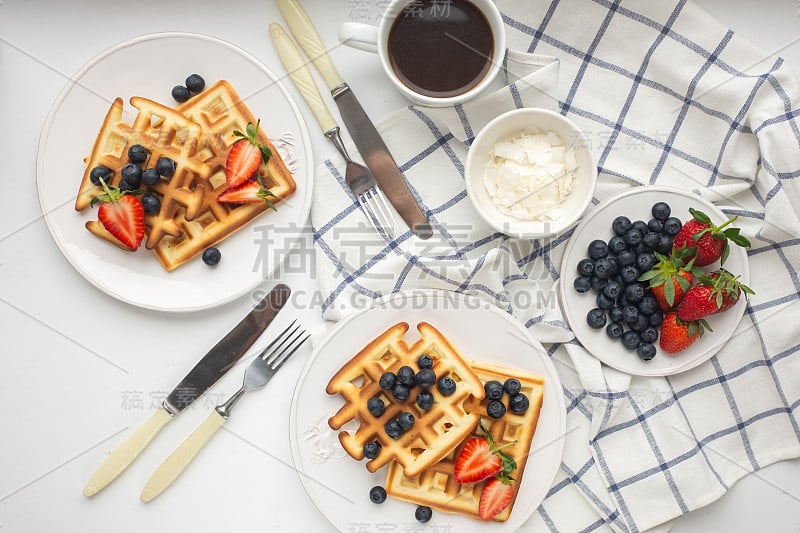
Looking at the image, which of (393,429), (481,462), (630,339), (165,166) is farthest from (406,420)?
(165,166)

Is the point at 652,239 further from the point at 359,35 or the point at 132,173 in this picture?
the point at 132,173

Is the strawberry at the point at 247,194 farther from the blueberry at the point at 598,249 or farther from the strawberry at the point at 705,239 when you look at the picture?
the strawberry at the point at 705,239

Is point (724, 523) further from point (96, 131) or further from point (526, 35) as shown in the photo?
point (96, 131)

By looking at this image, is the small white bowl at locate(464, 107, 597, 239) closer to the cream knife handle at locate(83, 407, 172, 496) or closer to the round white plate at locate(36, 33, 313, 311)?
the round white plate at locate(36, 33, 313, 311)

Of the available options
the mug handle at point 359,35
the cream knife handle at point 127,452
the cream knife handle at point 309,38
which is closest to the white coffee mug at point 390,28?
the mug handle at point 359,35

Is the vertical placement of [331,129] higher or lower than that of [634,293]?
higher

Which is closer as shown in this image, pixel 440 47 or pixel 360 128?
pixel 440 47

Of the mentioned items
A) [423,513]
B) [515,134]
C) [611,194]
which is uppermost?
[515,134]
